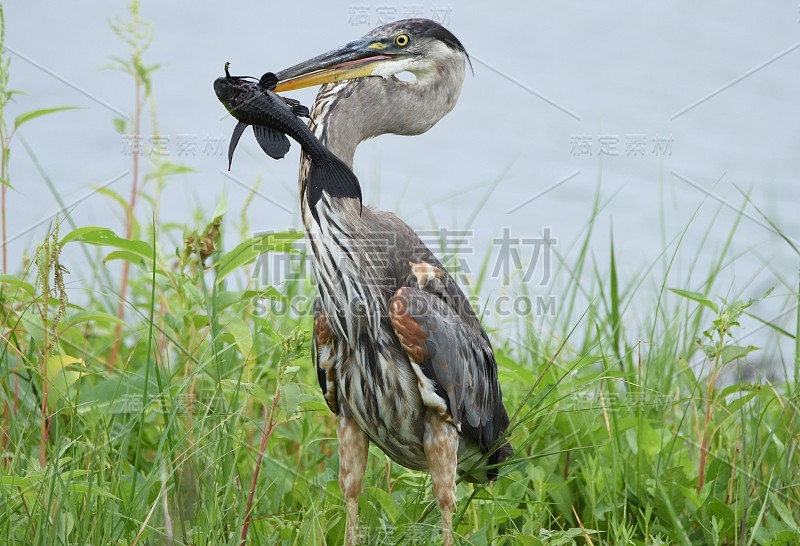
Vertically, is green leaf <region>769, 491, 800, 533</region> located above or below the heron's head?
below

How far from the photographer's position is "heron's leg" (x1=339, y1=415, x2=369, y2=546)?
3.62 m

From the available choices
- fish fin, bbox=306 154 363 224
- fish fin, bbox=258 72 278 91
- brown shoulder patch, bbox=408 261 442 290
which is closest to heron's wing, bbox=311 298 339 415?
brown shoulder patch, bbox=408 261 442 290

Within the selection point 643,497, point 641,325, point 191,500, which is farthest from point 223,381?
point 641,325

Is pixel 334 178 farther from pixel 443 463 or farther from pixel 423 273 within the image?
pixel 443 463

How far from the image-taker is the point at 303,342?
3197mm

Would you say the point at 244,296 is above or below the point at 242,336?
above

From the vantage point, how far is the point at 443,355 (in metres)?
3.54

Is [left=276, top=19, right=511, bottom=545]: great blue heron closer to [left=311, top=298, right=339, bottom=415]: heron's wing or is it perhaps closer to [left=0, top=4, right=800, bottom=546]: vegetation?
[left=311, top=298, right=339, bottom=415]: heron's wing

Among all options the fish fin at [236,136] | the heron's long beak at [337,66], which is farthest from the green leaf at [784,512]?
the fish fin at [236,136]

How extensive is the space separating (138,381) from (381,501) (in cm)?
107

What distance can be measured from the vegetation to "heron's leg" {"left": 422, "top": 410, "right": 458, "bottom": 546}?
0.11 m

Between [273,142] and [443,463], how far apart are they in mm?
1263

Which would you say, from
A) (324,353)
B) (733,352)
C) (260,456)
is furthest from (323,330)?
(733,352)

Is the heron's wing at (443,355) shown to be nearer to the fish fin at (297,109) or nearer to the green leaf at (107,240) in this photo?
the fish fin at (297,109)
